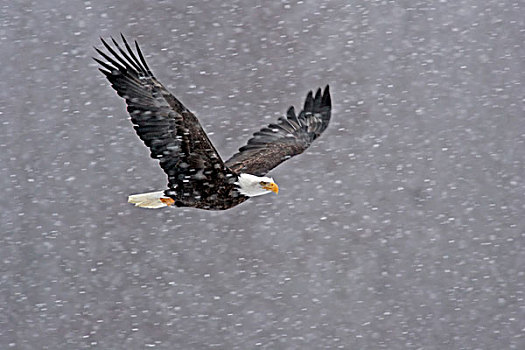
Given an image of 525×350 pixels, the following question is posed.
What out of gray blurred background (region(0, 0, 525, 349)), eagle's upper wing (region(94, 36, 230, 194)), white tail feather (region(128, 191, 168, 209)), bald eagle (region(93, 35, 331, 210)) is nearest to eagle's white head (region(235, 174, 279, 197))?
bald eagle (region(93, 35, 331, 210))

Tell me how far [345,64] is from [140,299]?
11.0 feet

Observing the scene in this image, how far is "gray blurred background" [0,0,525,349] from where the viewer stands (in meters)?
9.79

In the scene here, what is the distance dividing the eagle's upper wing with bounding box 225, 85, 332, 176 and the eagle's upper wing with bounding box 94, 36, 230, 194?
0.88 metres

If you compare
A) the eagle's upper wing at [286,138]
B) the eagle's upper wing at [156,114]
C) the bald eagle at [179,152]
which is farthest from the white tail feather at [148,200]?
the eagle's upper wing at [286,138]

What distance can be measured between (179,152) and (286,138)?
4.52 feet

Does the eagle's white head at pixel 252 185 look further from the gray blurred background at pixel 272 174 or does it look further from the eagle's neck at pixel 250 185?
the gray blurred background at pixel 272 174

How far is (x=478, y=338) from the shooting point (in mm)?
10570

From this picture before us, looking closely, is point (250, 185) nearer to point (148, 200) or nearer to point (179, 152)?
point (179, 152)

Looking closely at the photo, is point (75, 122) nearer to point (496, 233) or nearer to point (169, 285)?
point (169, 285)

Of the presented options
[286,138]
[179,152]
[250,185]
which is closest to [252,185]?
[250,185]

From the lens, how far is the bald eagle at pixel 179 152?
478 centimetres

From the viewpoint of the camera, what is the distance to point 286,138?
20.2 ft

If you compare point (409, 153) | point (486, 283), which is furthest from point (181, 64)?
point (486, 283)

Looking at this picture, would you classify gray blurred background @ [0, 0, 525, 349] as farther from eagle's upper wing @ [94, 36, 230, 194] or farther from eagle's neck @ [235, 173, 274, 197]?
eagle's upper wing @ [94, 36, 230, 194]
